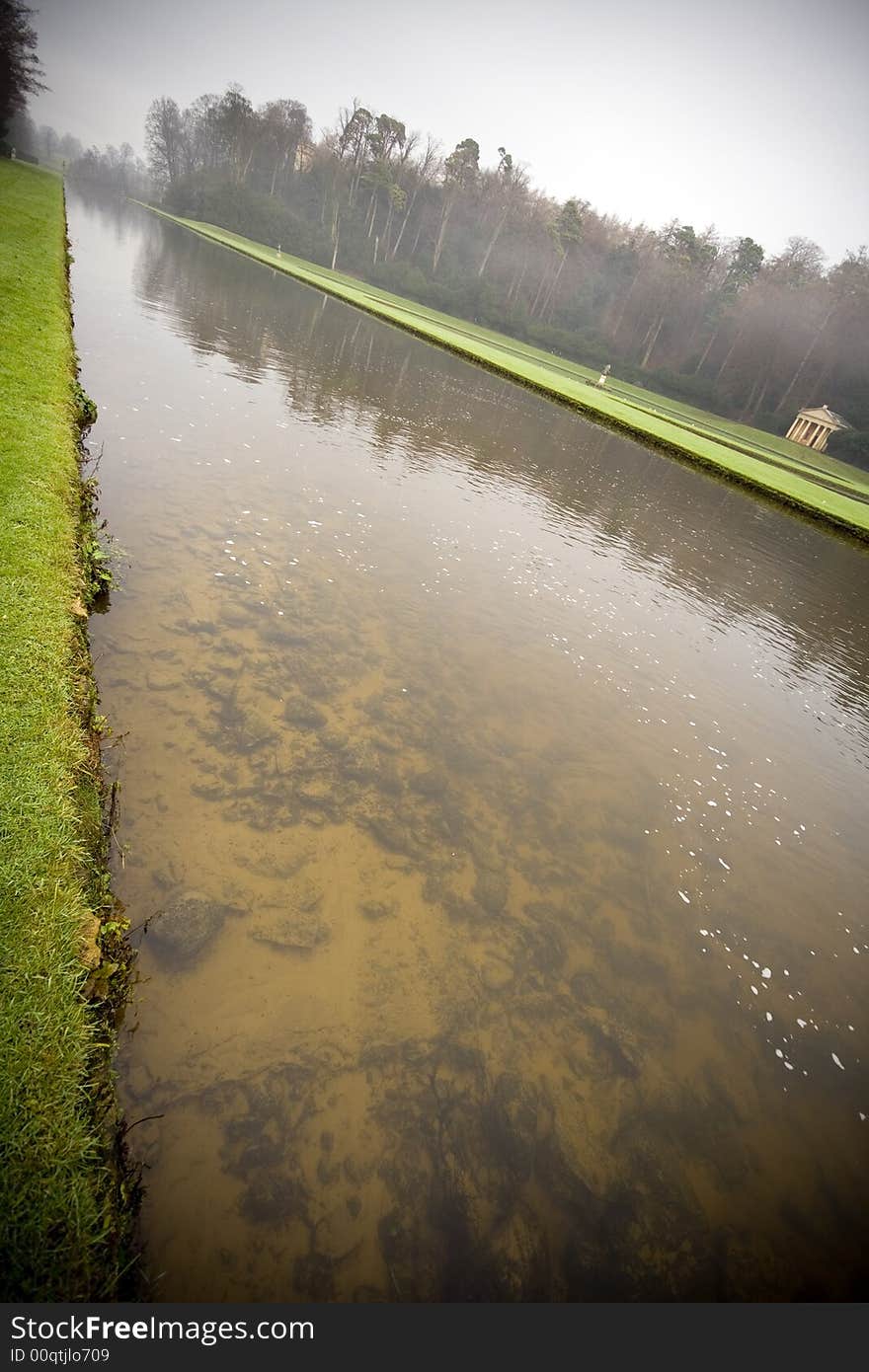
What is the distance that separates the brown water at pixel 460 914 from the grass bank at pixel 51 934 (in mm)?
307

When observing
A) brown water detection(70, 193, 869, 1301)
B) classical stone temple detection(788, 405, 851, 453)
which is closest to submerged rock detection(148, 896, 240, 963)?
brown water detection(70, 193, 869, 1301)

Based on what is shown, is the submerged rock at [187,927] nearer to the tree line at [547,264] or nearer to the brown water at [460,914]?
the brown water at [460,914]

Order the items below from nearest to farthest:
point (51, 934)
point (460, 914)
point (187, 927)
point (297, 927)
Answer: point (51, 934) < point (187, 927) < point (297, 927) < point (460, 914)

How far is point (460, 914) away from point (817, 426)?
67669 mm

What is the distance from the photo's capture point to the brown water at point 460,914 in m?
2.55

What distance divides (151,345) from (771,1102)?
17766 millimetres

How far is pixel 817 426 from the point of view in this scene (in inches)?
2136

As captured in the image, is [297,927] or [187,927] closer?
[187,927]

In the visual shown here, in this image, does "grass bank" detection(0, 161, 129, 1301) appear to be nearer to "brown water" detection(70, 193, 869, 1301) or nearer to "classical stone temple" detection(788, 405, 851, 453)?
"brown water" detection(70, 193, 869, 1301)

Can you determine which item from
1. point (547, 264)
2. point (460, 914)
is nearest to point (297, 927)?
point (460, 914)

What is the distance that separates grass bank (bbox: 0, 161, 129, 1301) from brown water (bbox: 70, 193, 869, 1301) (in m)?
0.31

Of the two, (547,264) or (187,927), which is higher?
(547,264)

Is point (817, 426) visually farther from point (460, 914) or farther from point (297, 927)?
point (297, 927)

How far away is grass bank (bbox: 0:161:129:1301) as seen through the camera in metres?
1.92
